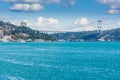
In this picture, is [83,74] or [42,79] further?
[83,74]

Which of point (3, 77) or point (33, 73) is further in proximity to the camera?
point (33, 73)

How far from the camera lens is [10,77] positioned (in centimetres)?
6047

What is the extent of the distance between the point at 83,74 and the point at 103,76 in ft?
12.9

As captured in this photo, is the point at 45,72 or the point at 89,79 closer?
the point at 89,79

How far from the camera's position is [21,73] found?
67.1 meters

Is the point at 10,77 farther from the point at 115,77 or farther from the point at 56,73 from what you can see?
the point at 115,77

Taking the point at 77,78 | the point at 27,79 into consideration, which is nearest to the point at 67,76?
the point at 77,78

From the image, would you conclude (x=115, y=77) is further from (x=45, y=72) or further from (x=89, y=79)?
(x=45, y=72)

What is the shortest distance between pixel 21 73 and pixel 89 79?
41.2ft

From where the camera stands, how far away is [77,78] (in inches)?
2375

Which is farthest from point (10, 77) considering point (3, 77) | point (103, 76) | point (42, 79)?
point (103, 76)

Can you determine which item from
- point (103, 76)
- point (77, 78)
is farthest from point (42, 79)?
point (103, 76)

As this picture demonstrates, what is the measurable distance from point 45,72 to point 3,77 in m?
9.78

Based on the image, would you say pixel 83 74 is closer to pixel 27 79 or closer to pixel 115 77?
pixel 115 77
